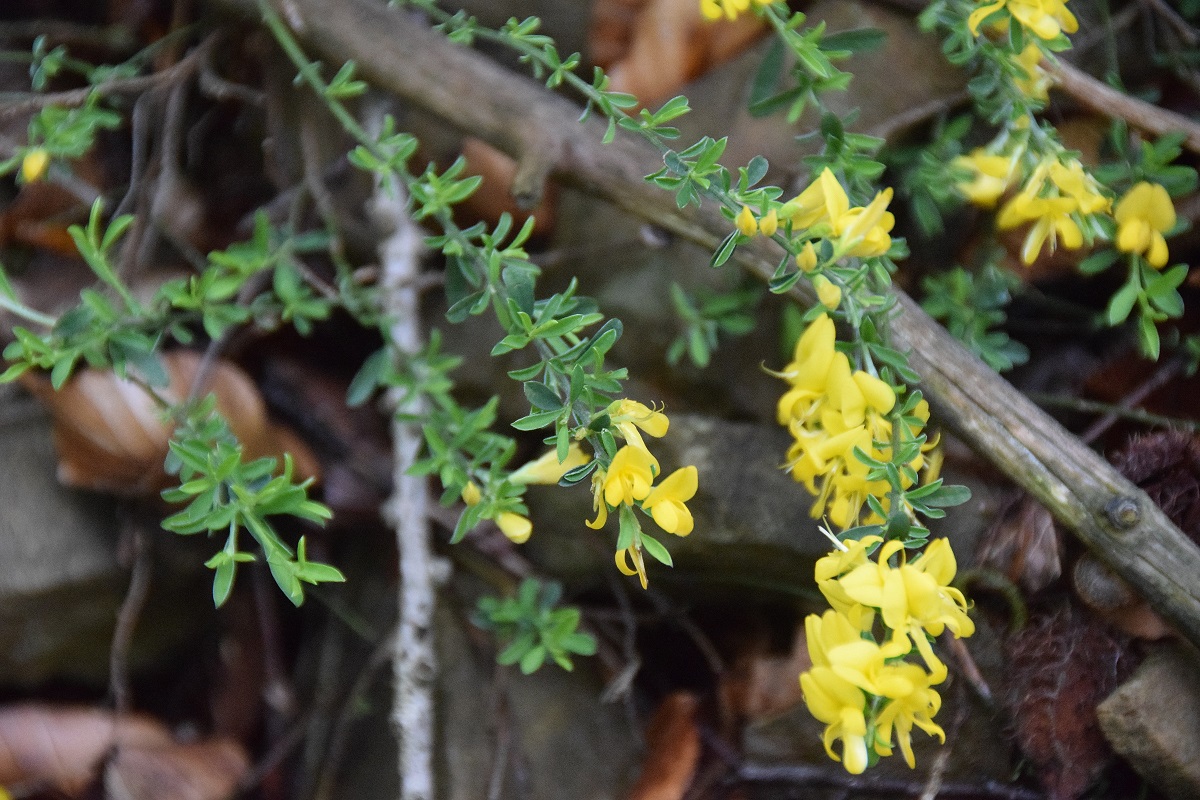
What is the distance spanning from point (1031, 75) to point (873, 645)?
925mm

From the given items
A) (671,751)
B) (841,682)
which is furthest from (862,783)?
(841,682)

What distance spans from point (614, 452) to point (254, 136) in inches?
64.0

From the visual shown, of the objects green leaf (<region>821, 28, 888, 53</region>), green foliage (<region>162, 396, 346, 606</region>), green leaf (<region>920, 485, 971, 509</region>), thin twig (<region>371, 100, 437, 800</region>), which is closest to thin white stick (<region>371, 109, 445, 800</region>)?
thin twig (<region>371, 100, 437, 800</region>)

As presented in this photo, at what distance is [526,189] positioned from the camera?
1.49 metres

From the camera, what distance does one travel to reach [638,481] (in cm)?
97

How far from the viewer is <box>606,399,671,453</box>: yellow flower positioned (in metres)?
0.98

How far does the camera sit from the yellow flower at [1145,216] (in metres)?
1.34

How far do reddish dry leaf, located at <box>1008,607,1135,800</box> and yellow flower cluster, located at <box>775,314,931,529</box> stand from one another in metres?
0.53

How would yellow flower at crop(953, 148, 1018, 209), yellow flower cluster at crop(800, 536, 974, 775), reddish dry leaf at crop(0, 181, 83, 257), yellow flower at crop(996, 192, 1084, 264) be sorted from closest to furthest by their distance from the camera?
yellow flower cluster at crop(800, 536, 974, 775)
yellow flower at crop(996, 192, 1084, 264)
yellow flower at crop(953, 148, 1018, 209)
reddish dry leaf at crop(0, 181, 83, 257)

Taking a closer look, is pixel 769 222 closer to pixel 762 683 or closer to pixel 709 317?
pixel 709 317

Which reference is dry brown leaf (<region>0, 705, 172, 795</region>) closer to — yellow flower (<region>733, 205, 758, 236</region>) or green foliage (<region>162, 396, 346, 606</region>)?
green foliage (<region>162, 396, 346, 606</region>)

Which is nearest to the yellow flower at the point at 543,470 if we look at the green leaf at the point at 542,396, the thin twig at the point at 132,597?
the green leaf at the point at 542,396

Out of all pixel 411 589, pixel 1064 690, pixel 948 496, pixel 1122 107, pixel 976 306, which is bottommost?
pixel 1064 690

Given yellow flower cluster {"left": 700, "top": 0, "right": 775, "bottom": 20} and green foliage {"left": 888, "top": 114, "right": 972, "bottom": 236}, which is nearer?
yellow flower cluster {"left": 700, "top": 0, "right": 775, "bottom": 20}
